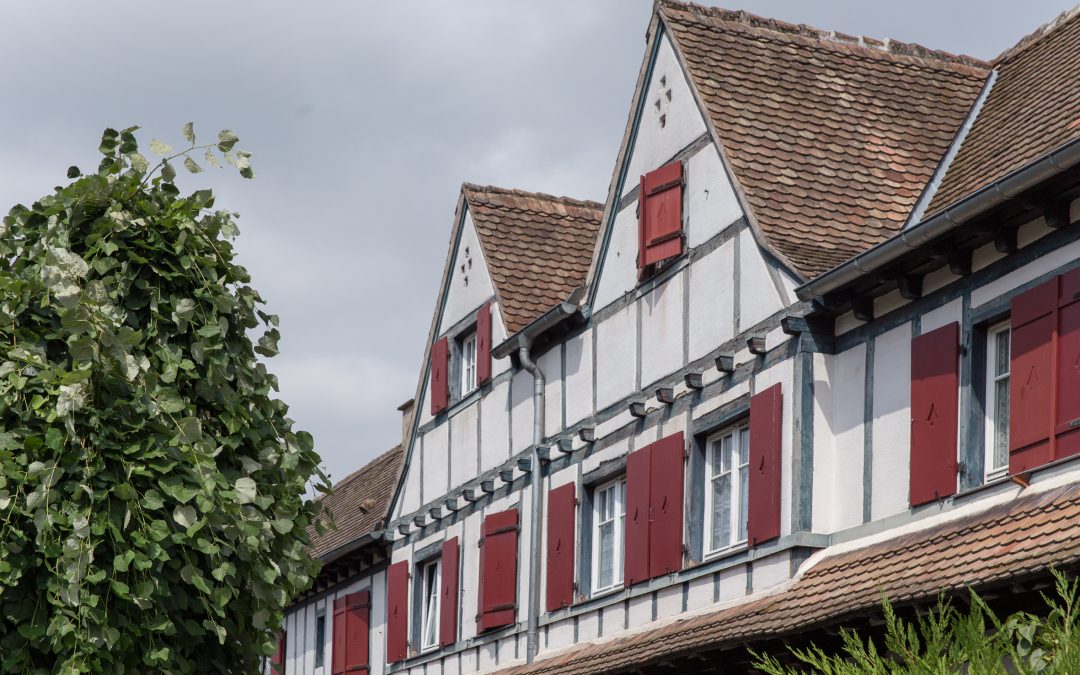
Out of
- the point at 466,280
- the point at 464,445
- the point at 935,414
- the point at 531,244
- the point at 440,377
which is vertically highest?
the point at 531,244

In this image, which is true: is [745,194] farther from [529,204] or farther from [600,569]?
[529,204]

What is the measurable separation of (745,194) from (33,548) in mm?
8917

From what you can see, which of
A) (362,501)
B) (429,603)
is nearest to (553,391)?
(429,603)

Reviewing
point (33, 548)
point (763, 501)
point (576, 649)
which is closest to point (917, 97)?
point (763, 501)

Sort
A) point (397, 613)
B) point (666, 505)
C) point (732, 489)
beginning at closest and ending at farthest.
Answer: point (732, 489) → point (666, 505) → point (397, 613)

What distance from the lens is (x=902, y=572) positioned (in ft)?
39.9

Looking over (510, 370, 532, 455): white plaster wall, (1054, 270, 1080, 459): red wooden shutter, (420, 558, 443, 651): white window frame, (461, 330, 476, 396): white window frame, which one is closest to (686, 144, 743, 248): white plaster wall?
(510, 370, 532, 455): white plaster wall

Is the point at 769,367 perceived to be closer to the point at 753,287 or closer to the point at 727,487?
the point at 753,287

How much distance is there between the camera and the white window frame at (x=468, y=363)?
71.0 ft

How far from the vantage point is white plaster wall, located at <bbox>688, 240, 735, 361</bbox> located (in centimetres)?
1553

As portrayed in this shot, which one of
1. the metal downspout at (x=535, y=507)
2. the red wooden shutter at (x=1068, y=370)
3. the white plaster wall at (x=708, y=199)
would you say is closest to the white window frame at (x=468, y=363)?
the metal downspout at (x=535, y=507)

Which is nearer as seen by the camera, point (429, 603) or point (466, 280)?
point (466, 280)

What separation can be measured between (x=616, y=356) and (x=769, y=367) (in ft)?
9.69

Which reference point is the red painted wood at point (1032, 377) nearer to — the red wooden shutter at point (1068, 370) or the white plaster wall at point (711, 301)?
the red wooden shutter at point (1068, 370)
